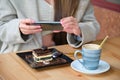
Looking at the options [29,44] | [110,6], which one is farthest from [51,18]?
[110,6]

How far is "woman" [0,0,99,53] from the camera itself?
55.0 inches

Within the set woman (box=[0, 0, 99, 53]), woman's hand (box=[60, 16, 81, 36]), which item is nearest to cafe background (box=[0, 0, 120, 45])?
woman (box=[0, 0, 99, 53])

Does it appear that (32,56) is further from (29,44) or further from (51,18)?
(51,18)

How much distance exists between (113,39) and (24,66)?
65 cm

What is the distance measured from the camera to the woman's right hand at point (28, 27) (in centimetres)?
128

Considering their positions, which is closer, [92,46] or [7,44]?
[92,46]

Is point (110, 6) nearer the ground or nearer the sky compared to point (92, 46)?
nearer the ground

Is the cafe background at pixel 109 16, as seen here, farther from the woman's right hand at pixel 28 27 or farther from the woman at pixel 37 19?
the woman's right hand at pixel 28 27

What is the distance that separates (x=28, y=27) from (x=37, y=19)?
0.22 m

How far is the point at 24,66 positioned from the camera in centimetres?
114

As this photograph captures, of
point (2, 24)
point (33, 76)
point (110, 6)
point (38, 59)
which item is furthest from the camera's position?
point (110, 6)

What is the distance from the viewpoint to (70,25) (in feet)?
4.45

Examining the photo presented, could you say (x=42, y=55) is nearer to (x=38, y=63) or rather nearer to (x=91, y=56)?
(x=38, y=63)

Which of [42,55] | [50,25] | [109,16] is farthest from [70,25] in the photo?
[109,16]
